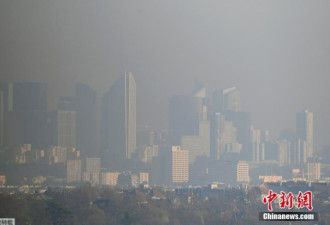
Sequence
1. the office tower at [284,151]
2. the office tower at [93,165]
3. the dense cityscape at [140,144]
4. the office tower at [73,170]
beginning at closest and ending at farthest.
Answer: the office tower at [73,170]
the dense cityscape at [140,144]
the office tower at [93,165]
the office tower at [284,151]

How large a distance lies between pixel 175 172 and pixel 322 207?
1457 centimetres

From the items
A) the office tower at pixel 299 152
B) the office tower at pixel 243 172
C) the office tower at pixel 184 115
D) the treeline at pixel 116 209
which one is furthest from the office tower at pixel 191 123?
the treeline at pixel 116 209

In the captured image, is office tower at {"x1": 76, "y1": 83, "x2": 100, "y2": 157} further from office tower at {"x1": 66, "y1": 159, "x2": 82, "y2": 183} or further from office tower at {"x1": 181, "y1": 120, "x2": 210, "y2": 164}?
office tower at {"x1": 181, "y1": 120, "x2": 210, "y2": 164}

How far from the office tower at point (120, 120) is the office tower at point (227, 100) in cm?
268

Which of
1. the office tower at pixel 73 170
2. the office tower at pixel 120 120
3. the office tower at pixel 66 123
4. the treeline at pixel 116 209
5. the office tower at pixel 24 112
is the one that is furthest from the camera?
the office tower at pixel 120 120

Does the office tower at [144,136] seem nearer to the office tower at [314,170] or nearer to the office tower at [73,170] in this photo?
the office tower at [73,170]

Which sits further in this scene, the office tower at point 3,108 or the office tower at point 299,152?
the office tower at point 299,152

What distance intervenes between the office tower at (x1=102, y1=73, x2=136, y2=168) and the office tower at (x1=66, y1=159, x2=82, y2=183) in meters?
2.35

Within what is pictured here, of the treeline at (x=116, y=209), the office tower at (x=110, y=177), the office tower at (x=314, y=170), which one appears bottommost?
the treeline at (x=116, y=209)

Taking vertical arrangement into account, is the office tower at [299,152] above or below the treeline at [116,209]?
above

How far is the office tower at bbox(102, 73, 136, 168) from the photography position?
29.2 m

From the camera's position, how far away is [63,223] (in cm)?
1284

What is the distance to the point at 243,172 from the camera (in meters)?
29.1

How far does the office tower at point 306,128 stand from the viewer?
30.3 m
